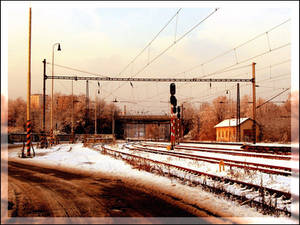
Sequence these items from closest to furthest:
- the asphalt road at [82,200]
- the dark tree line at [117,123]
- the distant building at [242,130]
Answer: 1. the asphalt road at [82,200]
2. the distant building at [242,130]
3. the dark tree line at [117,123]

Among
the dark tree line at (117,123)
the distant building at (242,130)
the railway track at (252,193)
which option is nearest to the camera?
the railway track at (252,193)

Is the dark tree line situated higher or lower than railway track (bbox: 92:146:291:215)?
higher

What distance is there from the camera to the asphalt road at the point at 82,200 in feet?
20.9

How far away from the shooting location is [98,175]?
11844 mm

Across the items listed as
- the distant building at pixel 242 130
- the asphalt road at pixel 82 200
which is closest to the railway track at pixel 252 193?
the asphalt road at pixel 82 200

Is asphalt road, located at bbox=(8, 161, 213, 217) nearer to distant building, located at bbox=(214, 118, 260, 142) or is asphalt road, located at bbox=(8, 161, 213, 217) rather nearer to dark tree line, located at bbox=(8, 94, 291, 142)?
dark tree line, located at bbox=(8, 94, 291, 142)

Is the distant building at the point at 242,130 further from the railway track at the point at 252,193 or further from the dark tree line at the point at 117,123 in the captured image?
the railway track at the point at 252,193

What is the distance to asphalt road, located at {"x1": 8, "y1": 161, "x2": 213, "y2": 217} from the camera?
6.36 meters

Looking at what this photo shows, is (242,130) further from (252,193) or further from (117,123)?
(252,193)

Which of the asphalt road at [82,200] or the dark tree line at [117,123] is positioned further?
the dark tree line at [117,123]

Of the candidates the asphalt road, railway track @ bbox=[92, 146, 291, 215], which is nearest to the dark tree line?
railway track @ bbox=[92, 146, 291, 215]

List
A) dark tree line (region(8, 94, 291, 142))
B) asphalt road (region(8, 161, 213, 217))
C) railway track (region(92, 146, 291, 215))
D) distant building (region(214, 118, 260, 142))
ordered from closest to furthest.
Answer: asphalt road (region(8, 161, 213, 217)) < railway track (region(92, 146, 291, 215)) < distant building (region(214, 118, 260, 142)) < dark tree line (region(8, 94, 291, 142))

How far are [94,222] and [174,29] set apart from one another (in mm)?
13438

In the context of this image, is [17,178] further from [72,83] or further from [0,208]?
[72,83]
